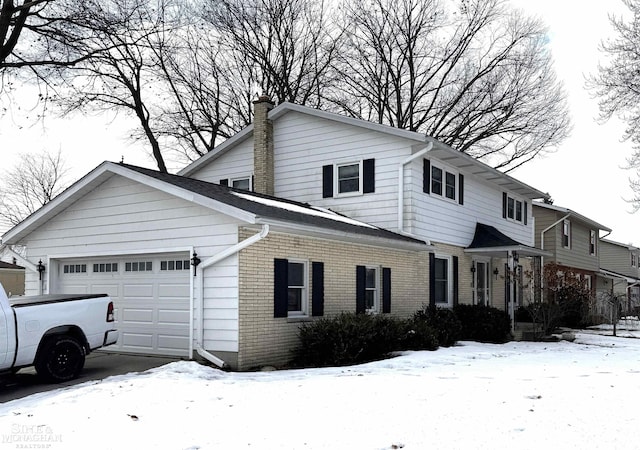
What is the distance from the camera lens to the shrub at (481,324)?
58.1 feet

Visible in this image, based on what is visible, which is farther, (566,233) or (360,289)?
(566,233)

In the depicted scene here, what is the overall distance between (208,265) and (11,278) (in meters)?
31.5

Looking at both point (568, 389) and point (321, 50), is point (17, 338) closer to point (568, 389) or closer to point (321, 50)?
point (568, 389)

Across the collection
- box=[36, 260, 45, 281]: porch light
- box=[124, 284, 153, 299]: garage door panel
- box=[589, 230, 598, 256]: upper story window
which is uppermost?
box=[589, 230, 598, 256]: upper story window

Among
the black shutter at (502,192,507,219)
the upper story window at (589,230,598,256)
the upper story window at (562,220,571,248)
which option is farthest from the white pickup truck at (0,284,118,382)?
the upper story window at (589,230,598,256)

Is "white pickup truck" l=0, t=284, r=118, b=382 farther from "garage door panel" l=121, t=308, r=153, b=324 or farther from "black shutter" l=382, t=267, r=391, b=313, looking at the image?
"black shutter" l=382, t=267, r=391, b=313

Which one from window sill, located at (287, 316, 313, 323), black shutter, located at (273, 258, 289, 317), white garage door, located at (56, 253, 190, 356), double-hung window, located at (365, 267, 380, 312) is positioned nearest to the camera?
black shutter, located at (273, 258, 289, 317)

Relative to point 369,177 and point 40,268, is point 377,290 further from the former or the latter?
point 40,268

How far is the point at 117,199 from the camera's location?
1395 cm

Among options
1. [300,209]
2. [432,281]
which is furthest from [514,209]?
[300,209]

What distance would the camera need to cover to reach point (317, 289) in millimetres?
13977

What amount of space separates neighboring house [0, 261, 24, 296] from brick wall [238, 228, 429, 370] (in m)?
29.8

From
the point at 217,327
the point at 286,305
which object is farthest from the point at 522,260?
the point at 217,327

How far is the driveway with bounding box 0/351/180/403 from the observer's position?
10125 mm
